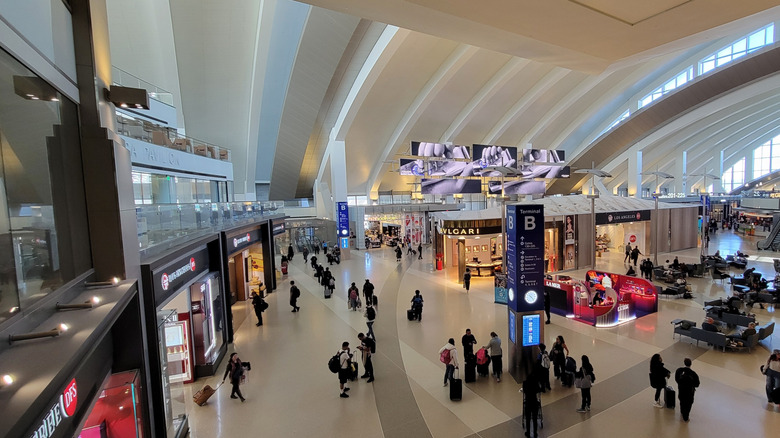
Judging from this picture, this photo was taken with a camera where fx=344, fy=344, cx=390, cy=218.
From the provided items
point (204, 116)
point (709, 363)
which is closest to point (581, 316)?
point (709, 363)

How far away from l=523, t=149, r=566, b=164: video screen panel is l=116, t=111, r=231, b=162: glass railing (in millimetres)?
19988

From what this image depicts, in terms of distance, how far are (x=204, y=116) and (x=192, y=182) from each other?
9.33 m

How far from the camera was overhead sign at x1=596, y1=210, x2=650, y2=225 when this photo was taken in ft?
60.2

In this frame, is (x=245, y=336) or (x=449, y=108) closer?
(x=245, y=336)

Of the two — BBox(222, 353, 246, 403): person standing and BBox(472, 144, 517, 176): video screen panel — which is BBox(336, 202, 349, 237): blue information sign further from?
BBox(222, 353, 246, 403): person standing

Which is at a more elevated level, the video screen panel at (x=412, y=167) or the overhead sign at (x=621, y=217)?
the video screen panel at (x=412, y=167)

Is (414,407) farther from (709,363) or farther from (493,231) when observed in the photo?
(493,231)

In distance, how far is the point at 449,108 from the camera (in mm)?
26250

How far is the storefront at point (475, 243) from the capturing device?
53.7 ft

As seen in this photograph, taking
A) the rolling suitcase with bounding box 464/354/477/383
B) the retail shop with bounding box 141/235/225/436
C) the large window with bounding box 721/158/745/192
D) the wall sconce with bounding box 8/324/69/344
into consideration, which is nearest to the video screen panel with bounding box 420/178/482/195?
the retail shop with bounding box 141/235/225/436

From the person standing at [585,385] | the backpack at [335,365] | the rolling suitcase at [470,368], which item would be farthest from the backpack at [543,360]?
the backpack at [335,365]

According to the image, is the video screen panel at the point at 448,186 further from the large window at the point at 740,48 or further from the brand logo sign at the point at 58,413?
the brand logo sign at the point at 58,413

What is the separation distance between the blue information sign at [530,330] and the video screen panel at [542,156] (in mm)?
19494

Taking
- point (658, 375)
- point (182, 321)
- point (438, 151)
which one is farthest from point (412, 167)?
point (658, 375)
